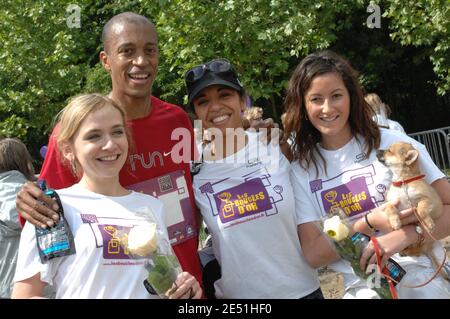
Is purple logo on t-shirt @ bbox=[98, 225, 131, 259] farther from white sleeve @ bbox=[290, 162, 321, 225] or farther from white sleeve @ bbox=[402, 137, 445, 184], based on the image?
white sleeve @ bbox=[402, 137, 445, 184]

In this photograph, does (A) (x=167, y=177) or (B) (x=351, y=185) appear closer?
(B) (x=351, y=185)

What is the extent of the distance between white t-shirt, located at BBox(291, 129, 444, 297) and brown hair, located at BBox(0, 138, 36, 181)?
9.90 ft

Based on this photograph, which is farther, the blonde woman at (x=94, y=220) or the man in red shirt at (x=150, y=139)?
the man in red shirt at (x=150, y=139)

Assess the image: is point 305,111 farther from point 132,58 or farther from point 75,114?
point 75,114

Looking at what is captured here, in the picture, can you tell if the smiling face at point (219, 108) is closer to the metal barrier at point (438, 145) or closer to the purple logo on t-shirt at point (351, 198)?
the purple logo on t-shirt at point (351, 198)

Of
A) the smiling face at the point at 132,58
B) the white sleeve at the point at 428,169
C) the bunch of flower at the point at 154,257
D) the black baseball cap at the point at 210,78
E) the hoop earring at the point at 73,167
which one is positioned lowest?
the bunch of flower at the point at 154,257

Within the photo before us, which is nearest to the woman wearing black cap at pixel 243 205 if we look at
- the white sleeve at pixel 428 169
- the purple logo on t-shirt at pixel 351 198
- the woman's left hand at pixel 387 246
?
the purple logo on t-shirt at pixel 351 198

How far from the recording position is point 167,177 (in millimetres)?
3236

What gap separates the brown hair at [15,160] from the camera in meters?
4.96

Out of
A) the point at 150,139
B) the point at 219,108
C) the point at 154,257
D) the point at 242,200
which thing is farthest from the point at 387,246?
the point at 150,139

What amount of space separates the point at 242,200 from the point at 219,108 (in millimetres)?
606

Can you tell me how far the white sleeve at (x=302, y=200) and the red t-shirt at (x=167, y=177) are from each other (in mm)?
649

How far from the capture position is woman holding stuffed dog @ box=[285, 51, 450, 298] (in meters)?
2.69

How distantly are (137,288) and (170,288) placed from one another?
16 cm
